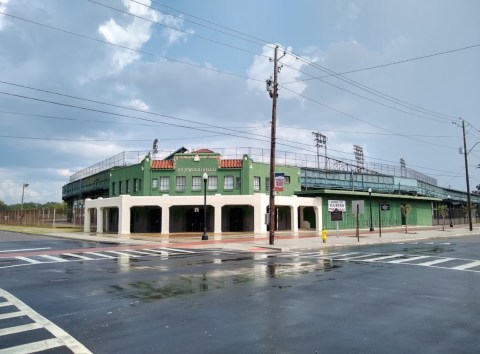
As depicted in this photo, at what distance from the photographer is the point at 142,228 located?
4134 cm

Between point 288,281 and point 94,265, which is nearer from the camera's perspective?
point 288,281

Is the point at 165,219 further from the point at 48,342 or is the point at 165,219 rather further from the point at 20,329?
the point at 48,342

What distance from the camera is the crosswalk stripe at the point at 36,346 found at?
569cm

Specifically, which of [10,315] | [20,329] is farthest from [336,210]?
[20,329]

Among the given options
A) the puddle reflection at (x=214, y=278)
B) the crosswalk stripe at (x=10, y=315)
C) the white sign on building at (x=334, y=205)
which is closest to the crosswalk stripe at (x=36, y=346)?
the crosswalk stripe at (x=10, y=315)

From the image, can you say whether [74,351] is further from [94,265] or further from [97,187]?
[97,187]

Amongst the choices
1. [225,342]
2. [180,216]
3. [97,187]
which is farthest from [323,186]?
[225,342]

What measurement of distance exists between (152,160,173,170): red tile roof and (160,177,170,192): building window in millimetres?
1088

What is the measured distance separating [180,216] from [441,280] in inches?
1231

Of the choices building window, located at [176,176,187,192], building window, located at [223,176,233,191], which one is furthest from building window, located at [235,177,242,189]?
building window, located at [176,176,187,192]

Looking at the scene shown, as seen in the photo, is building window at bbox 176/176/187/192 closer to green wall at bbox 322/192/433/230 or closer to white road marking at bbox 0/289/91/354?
green wall at bbox 322/192/433/230

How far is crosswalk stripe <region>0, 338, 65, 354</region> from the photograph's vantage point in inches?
224

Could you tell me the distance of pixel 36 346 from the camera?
19.4 feet

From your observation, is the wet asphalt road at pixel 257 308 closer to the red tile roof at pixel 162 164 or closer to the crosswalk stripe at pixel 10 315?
the crosswalk stripe at pixel 10 315
